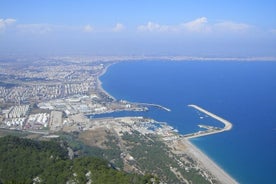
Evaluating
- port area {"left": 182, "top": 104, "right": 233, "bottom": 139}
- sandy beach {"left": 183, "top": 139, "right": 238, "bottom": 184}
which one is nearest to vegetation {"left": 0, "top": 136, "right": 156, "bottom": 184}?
sandy beach {"left": 183, "top": 139, "right": 238, "bottom": 184}

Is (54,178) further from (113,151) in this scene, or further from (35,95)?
(35,95)

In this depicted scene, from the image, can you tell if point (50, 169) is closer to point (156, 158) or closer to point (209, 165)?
point (156, 158)

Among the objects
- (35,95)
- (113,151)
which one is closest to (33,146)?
(113,151)

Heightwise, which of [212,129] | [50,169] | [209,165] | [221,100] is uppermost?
[50,169]

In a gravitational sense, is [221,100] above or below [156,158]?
above

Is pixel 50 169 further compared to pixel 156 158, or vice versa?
pixel 156 158

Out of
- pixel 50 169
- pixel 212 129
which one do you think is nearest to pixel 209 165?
pixel 212 129
